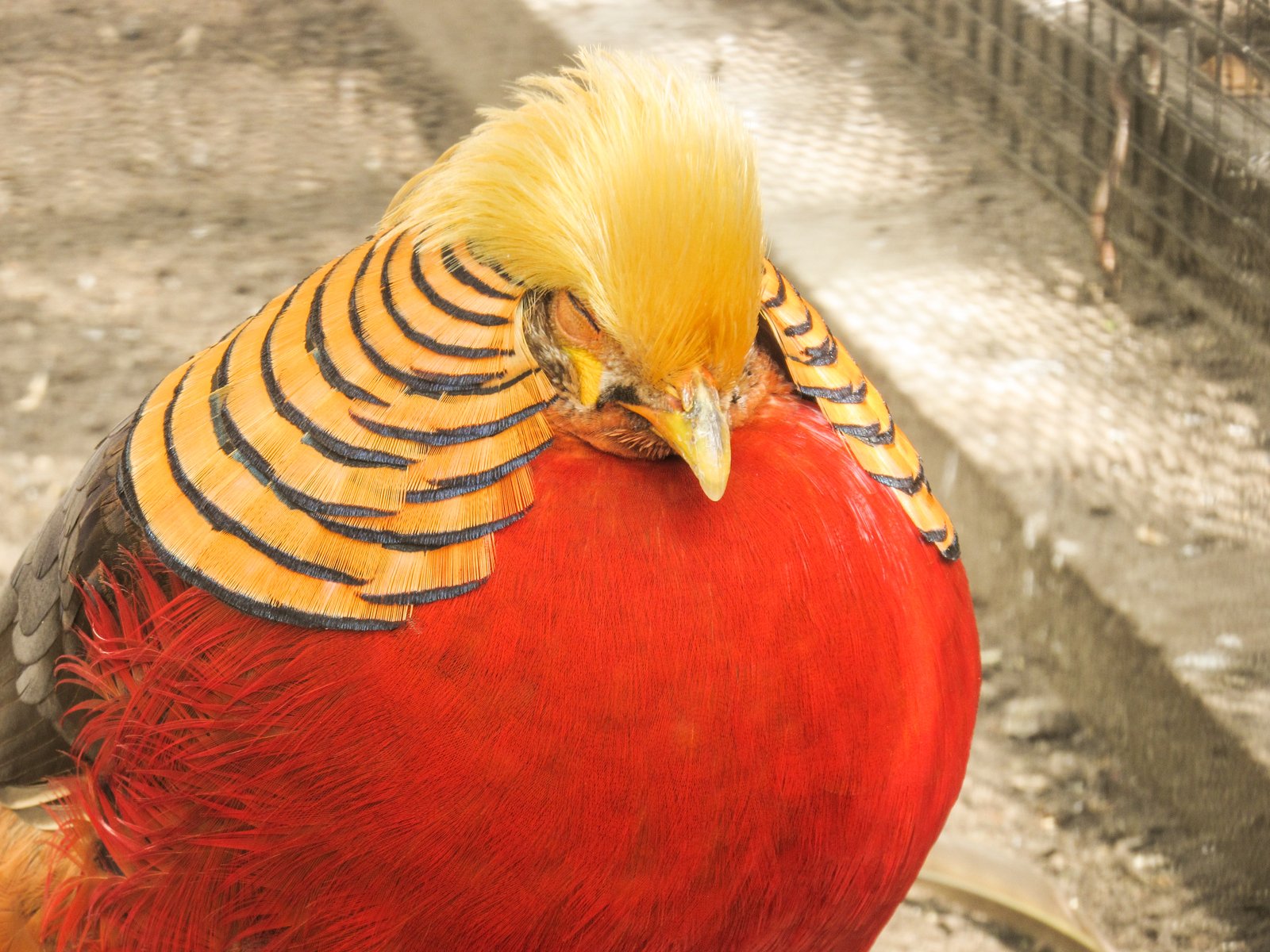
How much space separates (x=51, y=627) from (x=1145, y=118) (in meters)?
2.76

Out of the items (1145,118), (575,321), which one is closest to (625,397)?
(575,321)

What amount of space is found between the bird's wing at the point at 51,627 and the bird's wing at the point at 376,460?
1.37 ft

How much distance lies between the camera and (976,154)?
3.94 metres

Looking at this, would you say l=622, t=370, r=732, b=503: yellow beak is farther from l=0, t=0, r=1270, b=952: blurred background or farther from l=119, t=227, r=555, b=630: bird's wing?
l=0, t=0, r=1270, b=952: blurred background

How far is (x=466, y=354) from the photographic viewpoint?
1.47 meters

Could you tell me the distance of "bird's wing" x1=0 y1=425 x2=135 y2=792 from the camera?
1.96 metres

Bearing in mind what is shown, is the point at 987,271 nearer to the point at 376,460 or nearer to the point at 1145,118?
the point at 1145,118

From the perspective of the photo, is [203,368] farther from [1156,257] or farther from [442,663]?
[1156,257]

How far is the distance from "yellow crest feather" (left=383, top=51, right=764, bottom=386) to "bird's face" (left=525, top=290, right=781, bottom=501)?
0.06 ft

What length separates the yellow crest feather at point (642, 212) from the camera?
1.34 metres

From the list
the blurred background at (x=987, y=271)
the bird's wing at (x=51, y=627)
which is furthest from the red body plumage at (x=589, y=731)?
the blurred background at (x=987, y=271)

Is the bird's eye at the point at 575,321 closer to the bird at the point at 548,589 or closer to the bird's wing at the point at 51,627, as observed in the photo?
the bird at the point at 548,589

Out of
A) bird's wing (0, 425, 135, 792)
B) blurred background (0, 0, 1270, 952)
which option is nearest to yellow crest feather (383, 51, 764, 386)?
bird's wing (0, 425, 135, 792)

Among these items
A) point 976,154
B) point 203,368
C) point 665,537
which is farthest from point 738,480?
point 976,154
